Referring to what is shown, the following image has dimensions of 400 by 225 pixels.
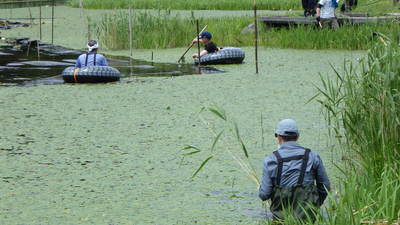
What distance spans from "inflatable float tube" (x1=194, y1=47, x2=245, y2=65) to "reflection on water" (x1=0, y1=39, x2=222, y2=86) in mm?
285

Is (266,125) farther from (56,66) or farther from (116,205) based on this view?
(56,66)

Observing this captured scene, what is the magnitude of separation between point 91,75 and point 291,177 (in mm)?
8850

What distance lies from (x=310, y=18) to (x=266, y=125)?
415 inches

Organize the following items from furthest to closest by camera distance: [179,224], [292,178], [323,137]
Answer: [323,137] < [179,224] < [292,178]

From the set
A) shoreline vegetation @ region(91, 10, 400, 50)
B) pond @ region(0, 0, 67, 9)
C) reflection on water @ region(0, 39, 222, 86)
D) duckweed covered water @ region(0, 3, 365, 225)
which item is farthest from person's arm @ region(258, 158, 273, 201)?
pond @ region(0, 0, 67, 9)

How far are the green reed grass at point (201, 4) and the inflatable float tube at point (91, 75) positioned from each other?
651 inches

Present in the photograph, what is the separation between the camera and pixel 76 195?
Result: 23.7 feet

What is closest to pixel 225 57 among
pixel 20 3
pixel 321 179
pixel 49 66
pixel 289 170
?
pixel 49 66

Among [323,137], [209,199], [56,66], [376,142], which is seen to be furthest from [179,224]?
[56,66]

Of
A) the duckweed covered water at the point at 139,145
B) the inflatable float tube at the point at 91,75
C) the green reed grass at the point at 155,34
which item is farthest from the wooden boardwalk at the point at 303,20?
the inflatable float tube at the point at 91,75

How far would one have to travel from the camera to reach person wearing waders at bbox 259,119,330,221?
5.36 m

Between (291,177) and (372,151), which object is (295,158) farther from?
(372,151)

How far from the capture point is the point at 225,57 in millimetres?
16531

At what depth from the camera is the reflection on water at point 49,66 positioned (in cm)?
1570
